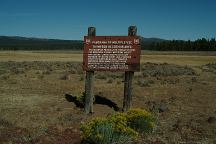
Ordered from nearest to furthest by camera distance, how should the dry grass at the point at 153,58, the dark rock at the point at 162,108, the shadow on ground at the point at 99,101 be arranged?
the dark rock at the point at 162,108 → the shadow on ground at the point at 99,101 → the dry grass at the point at 153,58

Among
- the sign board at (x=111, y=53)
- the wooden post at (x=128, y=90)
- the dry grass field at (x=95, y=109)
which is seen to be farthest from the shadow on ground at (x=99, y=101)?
the sign board at (x=111, y=53)

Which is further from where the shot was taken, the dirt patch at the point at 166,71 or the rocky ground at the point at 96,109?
the dirt patch at the point at 166,71

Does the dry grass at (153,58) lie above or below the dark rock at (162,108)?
below

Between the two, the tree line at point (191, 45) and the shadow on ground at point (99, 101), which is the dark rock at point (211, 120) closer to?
the shadow on ground at point (99, 101)

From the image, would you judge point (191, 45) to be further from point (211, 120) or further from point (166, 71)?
point (211, 120)

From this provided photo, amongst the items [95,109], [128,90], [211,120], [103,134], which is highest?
[128,90]

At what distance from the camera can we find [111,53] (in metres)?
15.4

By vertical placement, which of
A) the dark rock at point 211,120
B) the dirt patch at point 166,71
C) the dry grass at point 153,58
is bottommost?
the dry grass at point 153,58

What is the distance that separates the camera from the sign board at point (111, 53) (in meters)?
15.3

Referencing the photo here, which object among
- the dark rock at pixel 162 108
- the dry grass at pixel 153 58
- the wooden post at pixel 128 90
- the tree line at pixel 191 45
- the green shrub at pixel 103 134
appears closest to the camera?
the green shrub at pixel 103 134

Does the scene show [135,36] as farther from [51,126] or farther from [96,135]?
[96,135]

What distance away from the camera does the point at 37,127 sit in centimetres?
1277

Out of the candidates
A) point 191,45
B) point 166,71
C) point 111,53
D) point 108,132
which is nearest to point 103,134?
point 108,132

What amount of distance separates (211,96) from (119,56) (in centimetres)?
606
